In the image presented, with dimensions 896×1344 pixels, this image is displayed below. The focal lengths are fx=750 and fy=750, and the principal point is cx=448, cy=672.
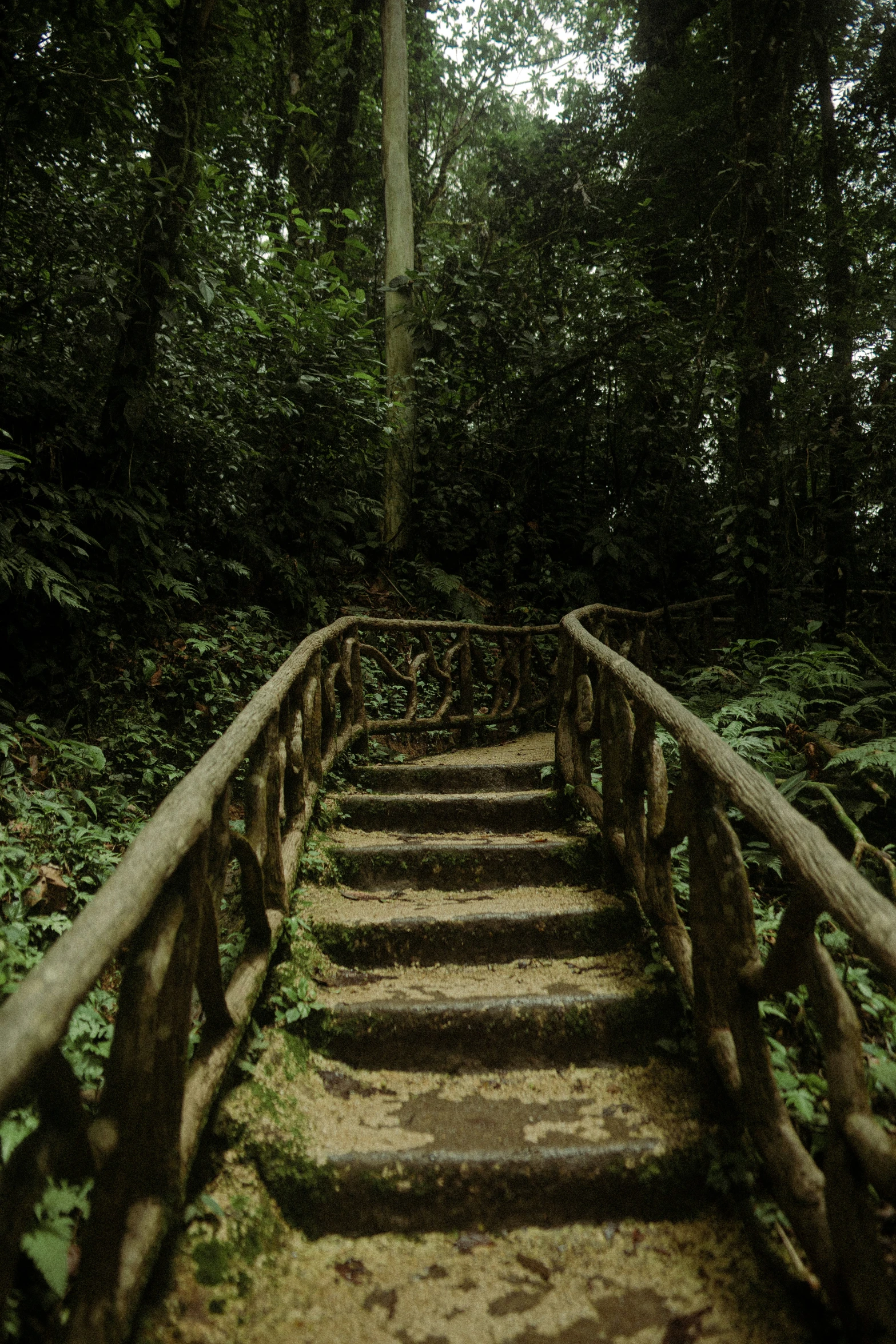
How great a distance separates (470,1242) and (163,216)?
5.64 m

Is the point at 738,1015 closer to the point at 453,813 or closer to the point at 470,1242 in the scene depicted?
the point at 470,1242

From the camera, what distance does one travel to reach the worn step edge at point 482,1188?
1984 mm

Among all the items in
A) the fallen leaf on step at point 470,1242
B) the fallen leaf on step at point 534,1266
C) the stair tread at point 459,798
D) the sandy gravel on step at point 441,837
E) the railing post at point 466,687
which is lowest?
the fallen leaf on step at point 470,1242

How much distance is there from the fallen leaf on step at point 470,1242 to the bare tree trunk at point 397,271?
7.78 meters

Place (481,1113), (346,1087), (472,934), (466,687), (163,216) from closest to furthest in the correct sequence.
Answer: (481,1113) → (346,1087) → (472,934) → (163,216) → (466,687)

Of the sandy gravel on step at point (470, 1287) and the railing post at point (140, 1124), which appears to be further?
the sandy gravel on step at point (470, 1287)

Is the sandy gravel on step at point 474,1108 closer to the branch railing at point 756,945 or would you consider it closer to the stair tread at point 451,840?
the branch railing at point 756,945

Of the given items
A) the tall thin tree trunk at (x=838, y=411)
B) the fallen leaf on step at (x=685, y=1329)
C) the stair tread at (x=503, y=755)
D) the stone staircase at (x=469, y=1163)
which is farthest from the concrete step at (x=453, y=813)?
the tall thin tree trunk at (x=838, y=411)

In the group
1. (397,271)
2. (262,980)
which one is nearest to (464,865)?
(262,980)

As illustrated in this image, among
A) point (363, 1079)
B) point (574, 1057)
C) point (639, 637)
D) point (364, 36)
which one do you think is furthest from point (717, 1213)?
point (364, 36)

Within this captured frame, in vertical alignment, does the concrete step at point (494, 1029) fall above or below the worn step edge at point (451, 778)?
below

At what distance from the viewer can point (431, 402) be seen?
9.20 meters

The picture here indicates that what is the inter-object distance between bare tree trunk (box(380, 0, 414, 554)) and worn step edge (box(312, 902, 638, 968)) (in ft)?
21.8

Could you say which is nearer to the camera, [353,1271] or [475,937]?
[353,1271]
